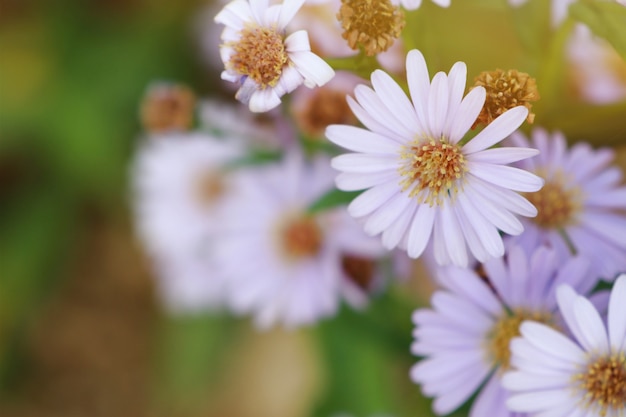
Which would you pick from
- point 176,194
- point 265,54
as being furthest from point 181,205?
point 265,54

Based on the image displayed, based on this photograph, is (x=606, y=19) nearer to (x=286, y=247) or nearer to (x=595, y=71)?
(x=595, y=71)

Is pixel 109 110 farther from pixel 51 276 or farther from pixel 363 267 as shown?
pixel 363 267

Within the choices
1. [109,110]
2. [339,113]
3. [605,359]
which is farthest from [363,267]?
[109,110]

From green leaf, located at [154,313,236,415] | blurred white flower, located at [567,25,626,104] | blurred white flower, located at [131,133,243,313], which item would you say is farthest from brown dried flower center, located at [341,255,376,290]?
green leaf, located at [154,313,236,415]

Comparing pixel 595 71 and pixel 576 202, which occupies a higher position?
pixel 595 71

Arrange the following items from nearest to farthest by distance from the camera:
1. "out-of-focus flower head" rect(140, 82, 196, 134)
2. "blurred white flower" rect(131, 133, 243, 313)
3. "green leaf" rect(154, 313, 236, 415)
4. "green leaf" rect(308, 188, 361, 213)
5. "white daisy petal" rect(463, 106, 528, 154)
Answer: "white daisy petal" rect(463, 106, 528, 154) → "green leaf" rect(308, 188, 361, 213) → "out-of-focus flower head" rect(140, 82, 196, 134) → "blurred white flower" rect(131, 133, 243, 313) → "green leaf" rect(154, 313, 236, 415)

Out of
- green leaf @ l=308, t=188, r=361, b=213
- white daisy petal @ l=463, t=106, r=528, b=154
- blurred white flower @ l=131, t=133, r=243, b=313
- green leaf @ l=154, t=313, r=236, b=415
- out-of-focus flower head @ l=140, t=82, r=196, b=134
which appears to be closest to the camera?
white daisy petal @ l=463, t=106, r=528, b=154

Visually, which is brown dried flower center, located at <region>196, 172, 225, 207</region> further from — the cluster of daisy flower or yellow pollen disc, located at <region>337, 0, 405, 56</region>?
yellow pollen disc, located at <region>337, 0, 405, 56</region>

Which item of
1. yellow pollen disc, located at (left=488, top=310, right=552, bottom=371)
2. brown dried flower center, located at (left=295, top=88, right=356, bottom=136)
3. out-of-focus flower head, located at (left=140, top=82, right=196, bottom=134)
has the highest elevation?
out-of-focus flower head, located at (left=140, top=82, right=196, bottom=134)

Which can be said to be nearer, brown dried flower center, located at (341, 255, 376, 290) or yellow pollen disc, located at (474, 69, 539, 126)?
yellow pollen disc, located at (474, 69, 539, 126)
